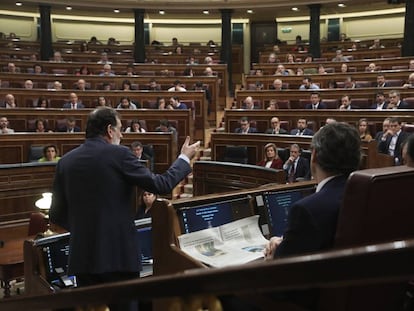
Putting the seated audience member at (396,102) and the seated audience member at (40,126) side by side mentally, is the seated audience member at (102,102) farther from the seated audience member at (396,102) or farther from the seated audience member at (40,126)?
the seated audience member at (396,102)

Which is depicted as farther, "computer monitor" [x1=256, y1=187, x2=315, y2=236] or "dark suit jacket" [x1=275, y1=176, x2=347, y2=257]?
"computer monitor" [x1=256, y1=187, x2=315, y2=236]

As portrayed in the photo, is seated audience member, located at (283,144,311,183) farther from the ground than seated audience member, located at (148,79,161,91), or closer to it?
closer to it

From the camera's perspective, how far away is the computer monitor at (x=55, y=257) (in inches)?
109

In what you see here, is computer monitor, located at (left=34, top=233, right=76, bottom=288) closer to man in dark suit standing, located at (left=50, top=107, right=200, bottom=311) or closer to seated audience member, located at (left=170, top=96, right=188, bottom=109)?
man in dark suit standing, located at (left=50, top=107, right=200, bottom=311)

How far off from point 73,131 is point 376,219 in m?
7.02

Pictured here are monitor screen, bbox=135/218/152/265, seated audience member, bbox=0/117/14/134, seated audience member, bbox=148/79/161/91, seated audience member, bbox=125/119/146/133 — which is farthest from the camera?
seated audience member, bbox=148/79/161/91

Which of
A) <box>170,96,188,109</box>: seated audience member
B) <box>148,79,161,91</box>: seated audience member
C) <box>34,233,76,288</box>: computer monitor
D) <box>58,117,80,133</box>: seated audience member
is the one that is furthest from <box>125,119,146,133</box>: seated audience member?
<box>34,233,76,288</box>: computer monitor

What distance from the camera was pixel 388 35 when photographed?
15734 millimetres

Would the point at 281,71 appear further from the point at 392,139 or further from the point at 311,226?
the point at 311,226

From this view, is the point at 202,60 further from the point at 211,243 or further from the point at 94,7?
the point at 211,243

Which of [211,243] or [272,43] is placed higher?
[272,43]

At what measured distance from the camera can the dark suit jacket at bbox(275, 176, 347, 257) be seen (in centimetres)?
138

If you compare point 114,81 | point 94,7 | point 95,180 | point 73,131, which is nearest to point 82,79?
point 114,81

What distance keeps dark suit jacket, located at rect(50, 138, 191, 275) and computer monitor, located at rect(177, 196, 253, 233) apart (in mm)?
147
